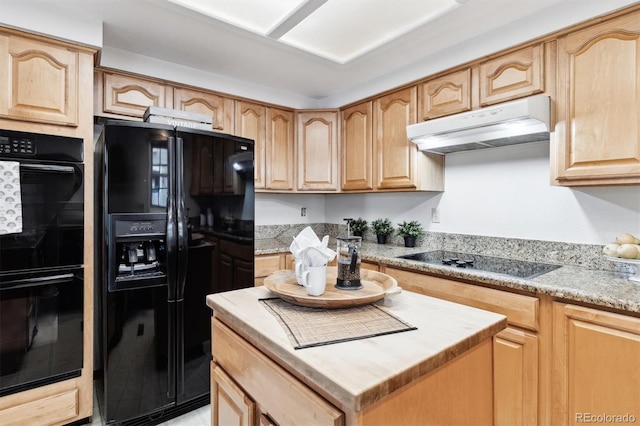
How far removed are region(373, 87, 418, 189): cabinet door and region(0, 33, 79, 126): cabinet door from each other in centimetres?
213

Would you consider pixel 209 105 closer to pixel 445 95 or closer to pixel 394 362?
pixel 445 95

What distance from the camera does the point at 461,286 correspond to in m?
1.93

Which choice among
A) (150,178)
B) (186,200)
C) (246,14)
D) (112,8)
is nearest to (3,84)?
(112,8)

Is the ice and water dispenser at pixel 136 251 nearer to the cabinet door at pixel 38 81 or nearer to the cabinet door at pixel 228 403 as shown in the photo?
the cabinet door at pixel 38 81

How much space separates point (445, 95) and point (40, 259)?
2.67 metres

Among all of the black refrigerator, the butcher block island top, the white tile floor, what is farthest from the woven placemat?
the white tile floor

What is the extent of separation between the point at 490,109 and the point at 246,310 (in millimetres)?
1788

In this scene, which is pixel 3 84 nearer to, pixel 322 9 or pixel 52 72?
pixel 52 72

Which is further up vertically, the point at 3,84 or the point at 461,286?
the point at 3,84

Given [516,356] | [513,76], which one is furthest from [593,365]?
[513,76]

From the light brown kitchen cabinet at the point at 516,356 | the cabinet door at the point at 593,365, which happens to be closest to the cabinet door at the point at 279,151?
the light brown kitchen cabinet at the point at 516,356

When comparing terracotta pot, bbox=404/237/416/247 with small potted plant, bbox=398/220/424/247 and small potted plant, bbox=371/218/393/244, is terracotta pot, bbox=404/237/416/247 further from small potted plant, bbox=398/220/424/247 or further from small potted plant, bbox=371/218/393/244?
small potted plant, bbox=371/218/393/244

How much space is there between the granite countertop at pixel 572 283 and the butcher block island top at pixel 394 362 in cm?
73

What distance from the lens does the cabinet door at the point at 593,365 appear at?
1371 mm
